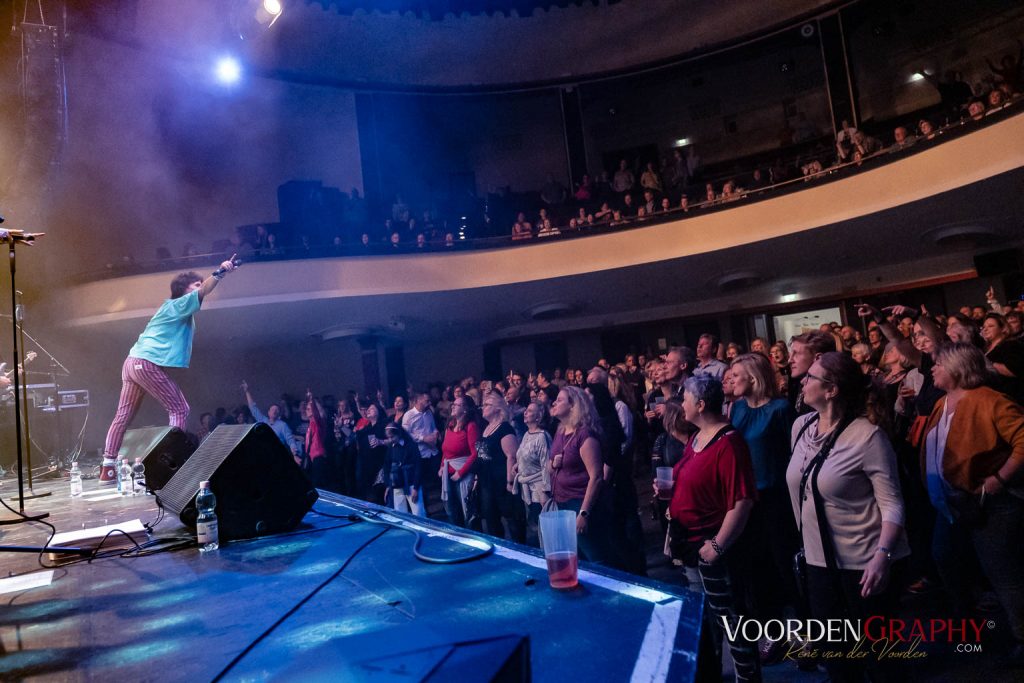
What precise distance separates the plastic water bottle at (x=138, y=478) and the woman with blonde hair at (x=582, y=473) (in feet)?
7.88

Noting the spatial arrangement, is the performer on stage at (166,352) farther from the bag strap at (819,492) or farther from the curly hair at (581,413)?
the bag strap at (819,492)

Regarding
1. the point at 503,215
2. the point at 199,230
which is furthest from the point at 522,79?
the point at 199,230

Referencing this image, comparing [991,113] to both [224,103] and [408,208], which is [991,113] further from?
[224,103]

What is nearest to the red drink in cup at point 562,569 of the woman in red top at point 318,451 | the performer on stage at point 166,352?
the performer on stage at point 166,352

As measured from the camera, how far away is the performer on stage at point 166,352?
12.0ft

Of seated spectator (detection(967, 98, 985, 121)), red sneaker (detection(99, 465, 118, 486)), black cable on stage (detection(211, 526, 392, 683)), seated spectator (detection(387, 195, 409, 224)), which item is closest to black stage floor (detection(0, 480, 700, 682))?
black cable on stage (detection(211, 526, 392, 683))

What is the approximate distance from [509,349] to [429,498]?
753 cm

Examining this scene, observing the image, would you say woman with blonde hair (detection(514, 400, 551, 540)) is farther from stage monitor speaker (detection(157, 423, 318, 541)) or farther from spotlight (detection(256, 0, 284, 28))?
spotlight (detection(256, 0, 284, 28))

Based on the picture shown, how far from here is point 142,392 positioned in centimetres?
383

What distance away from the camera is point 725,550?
7.64 feet

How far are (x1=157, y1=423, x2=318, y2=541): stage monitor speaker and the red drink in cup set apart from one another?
3.89 ft

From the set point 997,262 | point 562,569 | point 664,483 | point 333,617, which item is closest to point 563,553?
point 562,569

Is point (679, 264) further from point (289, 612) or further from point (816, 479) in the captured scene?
point (289, 612)

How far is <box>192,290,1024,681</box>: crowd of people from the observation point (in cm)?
213
